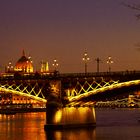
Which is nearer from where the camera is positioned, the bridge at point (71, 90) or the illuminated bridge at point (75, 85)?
the illuminated bridge at point (75, 85)

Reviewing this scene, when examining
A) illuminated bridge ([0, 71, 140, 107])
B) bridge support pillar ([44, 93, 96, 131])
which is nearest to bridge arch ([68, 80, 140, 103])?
illuminated bridge ([0, 71, 140, 107])

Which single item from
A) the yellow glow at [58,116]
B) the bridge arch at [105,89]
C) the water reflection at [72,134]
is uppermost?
the bridge arch at [105,89]

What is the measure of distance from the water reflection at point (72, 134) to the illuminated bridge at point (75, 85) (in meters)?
5.84

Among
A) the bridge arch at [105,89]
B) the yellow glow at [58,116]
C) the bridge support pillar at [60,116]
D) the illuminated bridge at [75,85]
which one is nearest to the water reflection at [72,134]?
the bridge support pillar at [60,116]

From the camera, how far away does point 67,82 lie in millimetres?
111062

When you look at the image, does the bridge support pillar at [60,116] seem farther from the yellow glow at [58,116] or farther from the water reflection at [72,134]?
the water reflection at [72,134]

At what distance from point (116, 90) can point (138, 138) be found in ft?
45.5

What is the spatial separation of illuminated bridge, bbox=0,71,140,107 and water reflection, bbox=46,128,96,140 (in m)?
5.84

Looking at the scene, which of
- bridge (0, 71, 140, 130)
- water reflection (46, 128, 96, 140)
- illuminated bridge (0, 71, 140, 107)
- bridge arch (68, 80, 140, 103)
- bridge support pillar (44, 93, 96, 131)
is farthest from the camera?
bridge support pillar (44, 93, 96, 131)

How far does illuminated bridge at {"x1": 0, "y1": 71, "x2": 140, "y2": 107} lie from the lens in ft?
337

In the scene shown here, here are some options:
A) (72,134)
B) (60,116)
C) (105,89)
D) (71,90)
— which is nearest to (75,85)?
(71,90)

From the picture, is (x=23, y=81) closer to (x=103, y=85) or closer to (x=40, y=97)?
(x=40, y=97)

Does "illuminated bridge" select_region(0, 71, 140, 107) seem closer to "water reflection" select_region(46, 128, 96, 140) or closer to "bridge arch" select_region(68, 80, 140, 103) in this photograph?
"bridge arch" select_region(68, 80, 140, 103)

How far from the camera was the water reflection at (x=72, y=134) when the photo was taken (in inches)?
3695
